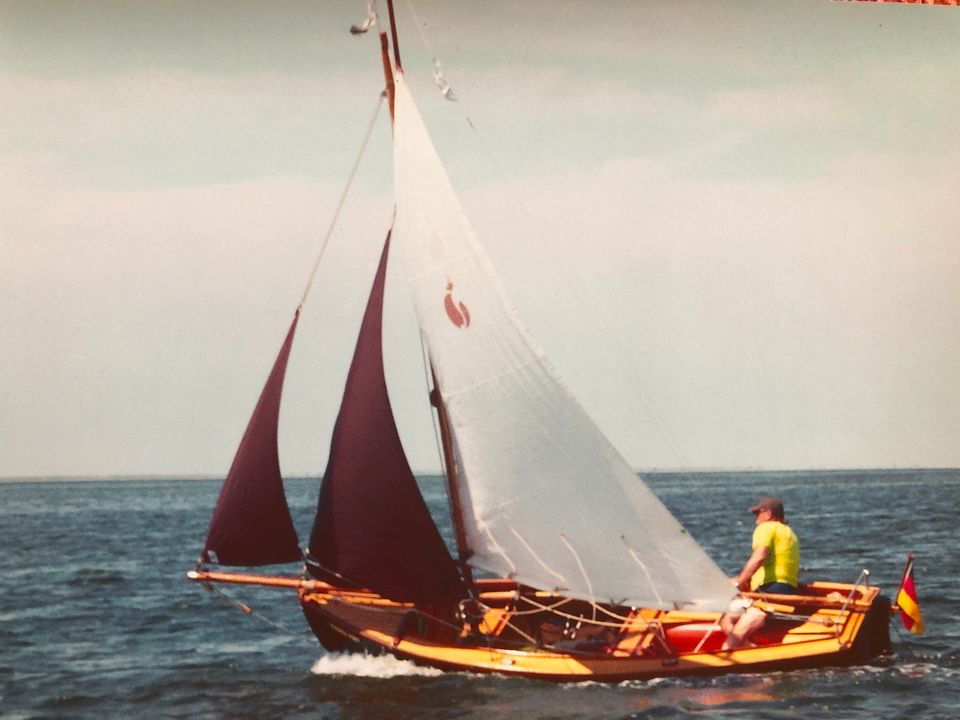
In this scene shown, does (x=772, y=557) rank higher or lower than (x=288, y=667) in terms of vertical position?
higher

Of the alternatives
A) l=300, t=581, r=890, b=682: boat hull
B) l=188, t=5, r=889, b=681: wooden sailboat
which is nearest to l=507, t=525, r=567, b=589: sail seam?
l=188, t=5, r=889, b=681: wooden sailboat

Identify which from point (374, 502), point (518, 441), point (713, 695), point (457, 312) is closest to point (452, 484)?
point (374, 502)

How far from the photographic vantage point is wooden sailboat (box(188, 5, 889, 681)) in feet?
36.6

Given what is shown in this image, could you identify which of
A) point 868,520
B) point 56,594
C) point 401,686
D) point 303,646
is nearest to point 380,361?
point 401,686

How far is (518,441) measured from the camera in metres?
11.2

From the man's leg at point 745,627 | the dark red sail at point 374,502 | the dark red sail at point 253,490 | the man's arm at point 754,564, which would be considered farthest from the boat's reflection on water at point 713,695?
the dark red sail at point 253,490

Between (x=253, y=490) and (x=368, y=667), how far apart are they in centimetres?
208

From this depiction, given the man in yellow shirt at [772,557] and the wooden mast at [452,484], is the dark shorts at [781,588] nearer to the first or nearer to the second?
the man in yellow shirt at [772,557]

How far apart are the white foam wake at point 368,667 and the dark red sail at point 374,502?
0.71 meters

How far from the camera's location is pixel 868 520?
27531 millimetres

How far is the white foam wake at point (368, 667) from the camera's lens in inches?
466

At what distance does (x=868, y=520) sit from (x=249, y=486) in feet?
63.4

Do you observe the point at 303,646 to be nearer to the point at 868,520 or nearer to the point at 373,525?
the point at 373,525

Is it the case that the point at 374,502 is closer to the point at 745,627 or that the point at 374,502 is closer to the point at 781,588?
the point at 745,627
